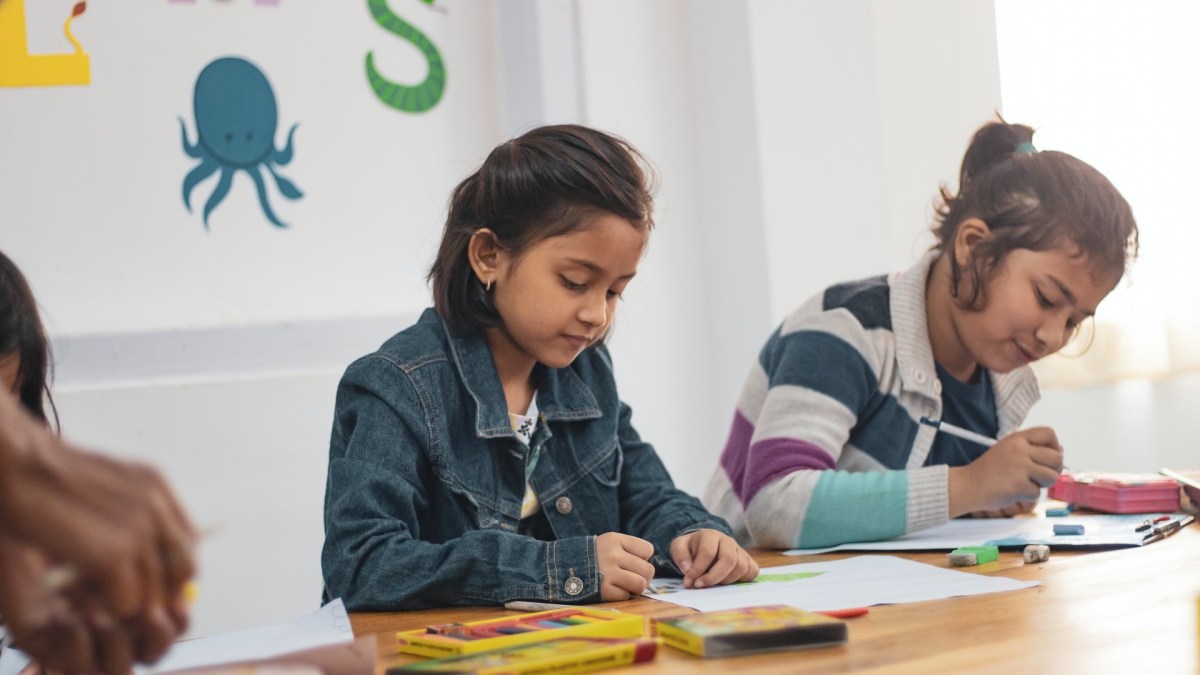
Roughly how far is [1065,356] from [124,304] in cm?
179

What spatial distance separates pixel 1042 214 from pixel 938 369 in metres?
0.24

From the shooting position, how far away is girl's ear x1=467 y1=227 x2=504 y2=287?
4.35ft

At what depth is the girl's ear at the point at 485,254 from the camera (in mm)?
1326

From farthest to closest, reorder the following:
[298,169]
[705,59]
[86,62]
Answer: [705,59] < [298,169] < [86,62]

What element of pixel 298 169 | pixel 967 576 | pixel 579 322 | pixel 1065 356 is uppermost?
pixel 298 169

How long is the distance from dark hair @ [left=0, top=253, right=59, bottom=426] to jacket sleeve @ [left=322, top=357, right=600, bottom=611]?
374mm

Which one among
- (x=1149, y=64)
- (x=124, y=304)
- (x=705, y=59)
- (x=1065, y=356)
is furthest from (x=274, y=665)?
(x=1149, y=64)

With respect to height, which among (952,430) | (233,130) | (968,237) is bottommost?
(952,430)

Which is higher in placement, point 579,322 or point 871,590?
point 579,322

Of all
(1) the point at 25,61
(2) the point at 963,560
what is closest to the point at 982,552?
(2) the point at 963,560

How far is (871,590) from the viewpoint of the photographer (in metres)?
1.03

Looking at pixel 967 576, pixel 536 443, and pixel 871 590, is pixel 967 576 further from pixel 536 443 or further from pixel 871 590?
pixel 536 443

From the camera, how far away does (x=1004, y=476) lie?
1.40 meters

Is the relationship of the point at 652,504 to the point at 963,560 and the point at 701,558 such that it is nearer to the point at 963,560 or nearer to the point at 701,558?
the point at 701,558
